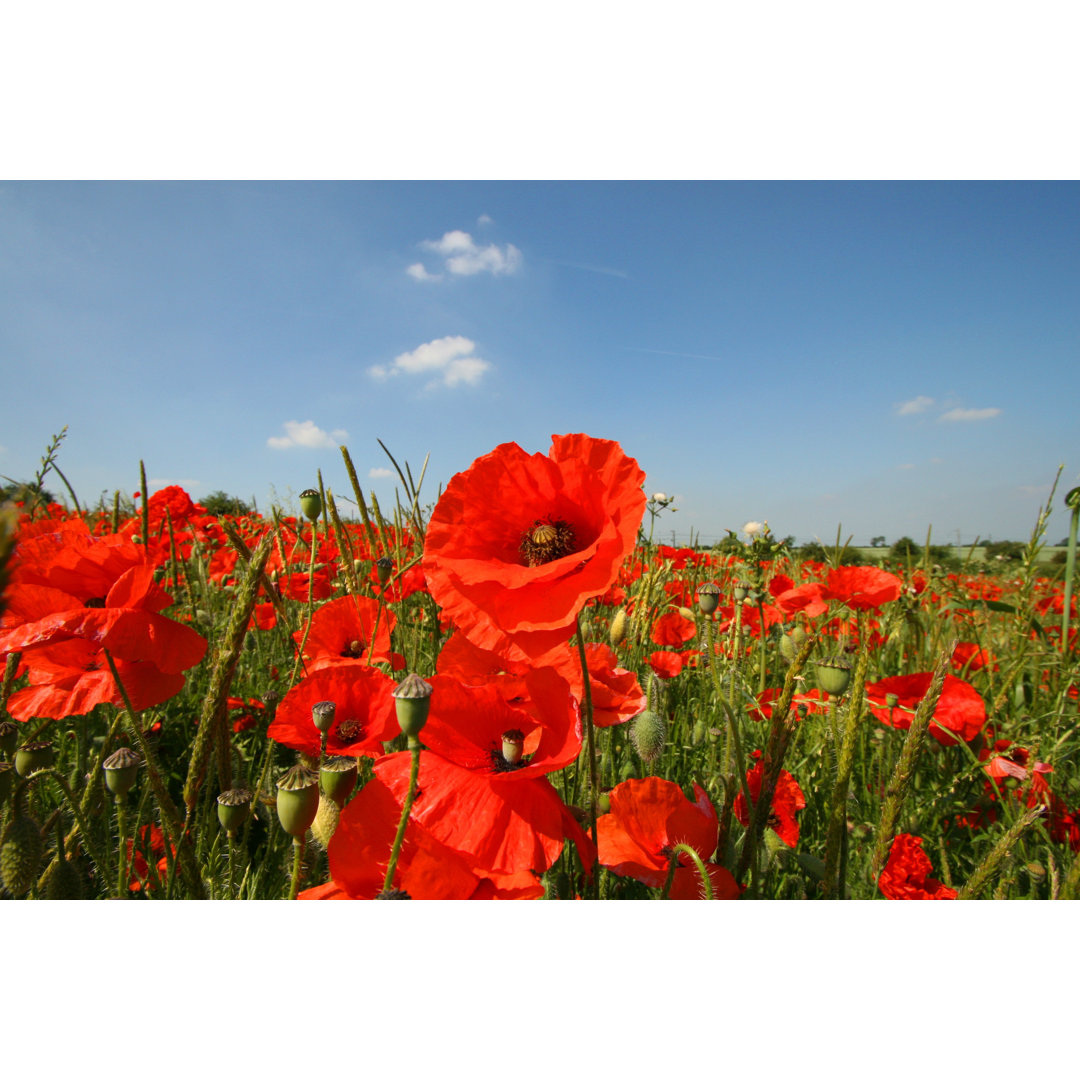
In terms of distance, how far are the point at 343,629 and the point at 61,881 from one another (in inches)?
25.2

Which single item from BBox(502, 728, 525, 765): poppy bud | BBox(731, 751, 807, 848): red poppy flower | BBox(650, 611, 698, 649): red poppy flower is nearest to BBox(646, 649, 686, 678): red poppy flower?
BBox(650, 611, 698, 649): red poppy flower

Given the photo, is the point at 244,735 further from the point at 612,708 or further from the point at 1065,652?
the point at 1065,652

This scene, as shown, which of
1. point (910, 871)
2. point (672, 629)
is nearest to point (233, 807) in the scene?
point (910, 871)

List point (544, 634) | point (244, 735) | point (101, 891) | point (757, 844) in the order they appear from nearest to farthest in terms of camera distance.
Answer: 1. point (544, 634)
2. point (757, 844)
3. point (101, 891)
4. point (244, 735)

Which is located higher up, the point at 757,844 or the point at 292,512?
the point at 292,512

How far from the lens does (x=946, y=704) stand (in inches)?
52.8

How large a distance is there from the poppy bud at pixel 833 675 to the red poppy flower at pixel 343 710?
0.68 metres

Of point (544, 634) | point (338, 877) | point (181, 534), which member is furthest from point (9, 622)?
point (181, 534)

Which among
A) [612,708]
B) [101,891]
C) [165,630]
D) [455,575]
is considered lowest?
[101,891]

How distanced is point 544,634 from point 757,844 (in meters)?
0.42

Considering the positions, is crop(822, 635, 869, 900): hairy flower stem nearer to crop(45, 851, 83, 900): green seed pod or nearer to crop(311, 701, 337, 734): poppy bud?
crop(311, 701, 337, 734): poppy bud

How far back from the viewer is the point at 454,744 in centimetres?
70

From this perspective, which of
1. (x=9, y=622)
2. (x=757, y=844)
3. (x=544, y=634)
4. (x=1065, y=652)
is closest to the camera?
(x=544, y=634)

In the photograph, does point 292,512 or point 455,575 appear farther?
point 292,512
